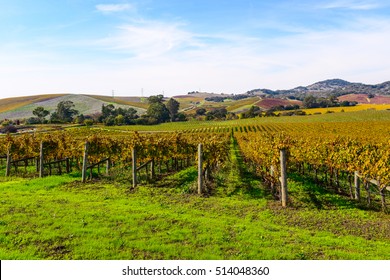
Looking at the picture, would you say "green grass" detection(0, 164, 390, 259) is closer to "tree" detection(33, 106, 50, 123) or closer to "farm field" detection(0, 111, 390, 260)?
"farm field" detection(0, 111, 390, 260)

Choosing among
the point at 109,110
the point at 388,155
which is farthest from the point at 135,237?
the point at 109,110

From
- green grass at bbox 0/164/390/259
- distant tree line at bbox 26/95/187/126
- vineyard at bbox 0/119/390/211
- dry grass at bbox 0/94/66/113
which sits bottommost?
green grass at bbox 0/164/390/259

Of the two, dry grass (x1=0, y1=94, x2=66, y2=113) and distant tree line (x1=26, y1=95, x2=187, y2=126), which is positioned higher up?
dry grass (x1=0, y1=94, x2=66, y2=113)

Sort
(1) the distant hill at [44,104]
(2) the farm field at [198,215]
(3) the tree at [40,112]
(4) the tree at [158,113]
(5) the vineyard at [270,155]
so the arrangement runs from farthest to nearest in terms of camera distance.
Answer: (1) the distant hill at [44,104] < (4) the tree at [158,113] < (3) the tree at [40,112] < (5) the vineyard at [270,155] < (2) the farm field at [198,215]

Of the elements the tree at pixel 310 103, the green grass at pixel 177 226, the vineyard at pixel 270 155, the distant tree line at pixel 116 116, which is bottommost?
the green grass at pixel 177 226

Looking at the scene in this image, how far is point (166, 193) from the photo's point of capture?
569 inches

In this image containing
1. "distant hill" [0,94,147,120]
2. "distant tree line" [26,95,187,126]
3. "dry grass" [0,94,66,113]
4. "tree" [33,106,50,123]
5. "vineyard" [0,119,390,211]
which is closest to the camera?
"vineyard" [0,119,390,211]

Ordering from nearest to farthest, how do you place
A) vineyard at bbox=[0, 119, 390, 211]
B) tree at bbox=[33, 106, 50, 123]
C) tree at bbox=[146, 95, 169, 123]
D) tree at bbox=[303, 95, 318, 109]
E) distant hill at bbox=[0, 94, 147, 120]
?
1. vineyard at bbox=[0, 119, 390, 211]
2. tree at bbox=[33, 106, 50, 123]
3. tree at bbox=[146, 95, 169, 123]
4. distant hill at bbox=[0, 94, 147, 120]
5. tree at bbox=[303, 95, 318, 109]

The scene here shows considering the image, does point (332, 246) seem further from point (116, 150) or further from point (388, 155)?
point (116, 150)

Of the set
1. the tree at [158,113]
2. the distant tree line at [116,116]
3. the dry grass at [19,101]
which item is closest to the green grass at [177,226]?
the distant tree line at [116,116]

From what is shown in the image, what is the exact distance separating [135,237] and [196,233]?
1.84 m

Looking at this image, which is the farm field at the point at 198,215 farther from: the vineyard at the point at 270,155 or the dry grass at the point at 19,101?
the dry grass at the point at 19,101

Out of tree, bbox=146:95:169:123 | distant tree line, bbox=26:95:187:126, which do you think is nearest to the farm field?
distant tree line, bbox=26:95:187:126

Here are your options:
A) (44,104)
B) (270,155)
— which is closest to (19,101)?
(44,104)
